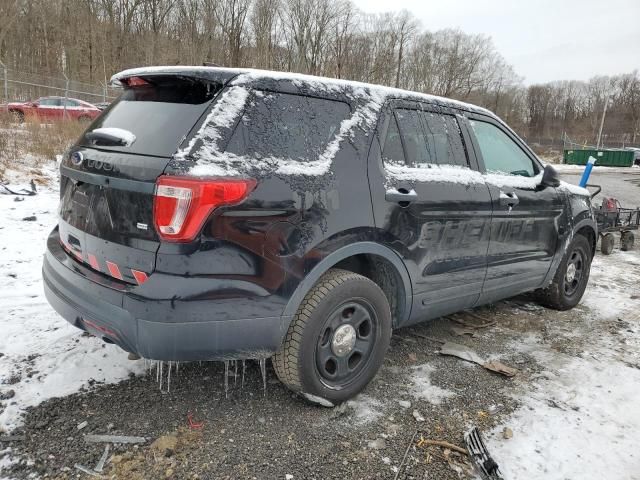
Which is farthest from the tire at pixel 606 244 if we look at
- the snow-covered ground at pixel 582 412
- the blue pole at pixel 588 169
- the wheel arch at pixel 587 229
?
the snow-covered ground at pixel 582 412

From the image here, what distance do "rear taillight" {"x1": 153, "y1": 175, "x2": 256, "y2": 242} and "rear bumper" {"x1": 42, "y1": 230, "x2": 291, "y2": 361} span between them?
0.71ft

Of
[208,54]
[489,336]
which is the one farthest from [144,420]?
[208,54]

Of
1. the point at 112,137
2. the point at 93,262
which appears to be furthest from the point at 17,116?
the point at 93,262

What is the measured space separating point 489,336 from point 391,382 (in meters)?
1.34

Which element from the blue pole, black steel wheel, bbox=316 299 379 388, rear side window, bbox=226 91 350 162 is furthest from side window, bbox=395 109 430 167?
the blue pole

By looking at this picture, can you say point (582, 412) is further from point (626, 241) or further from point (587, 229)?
point (626, 241)

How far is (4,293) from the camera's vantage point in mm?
3971

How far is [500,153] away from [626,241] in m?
5.45

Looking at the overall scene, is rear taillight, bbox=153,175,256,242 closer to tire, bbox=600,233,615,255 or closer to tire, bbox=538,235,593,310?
tire, bbox=538,235,593,310

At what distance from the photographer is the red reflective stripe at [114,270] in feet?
7.50

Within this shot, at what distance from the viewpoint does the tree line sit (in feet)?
118

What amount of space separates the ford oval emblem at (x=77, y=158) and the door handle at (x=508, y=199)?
2.88 metres

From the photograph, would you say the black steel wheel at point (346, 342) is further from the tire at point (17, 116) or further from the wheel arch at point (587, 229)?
the tire at point (17, 116)

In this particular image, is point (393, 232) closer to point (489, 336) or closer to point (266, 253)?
point (266, 253)
